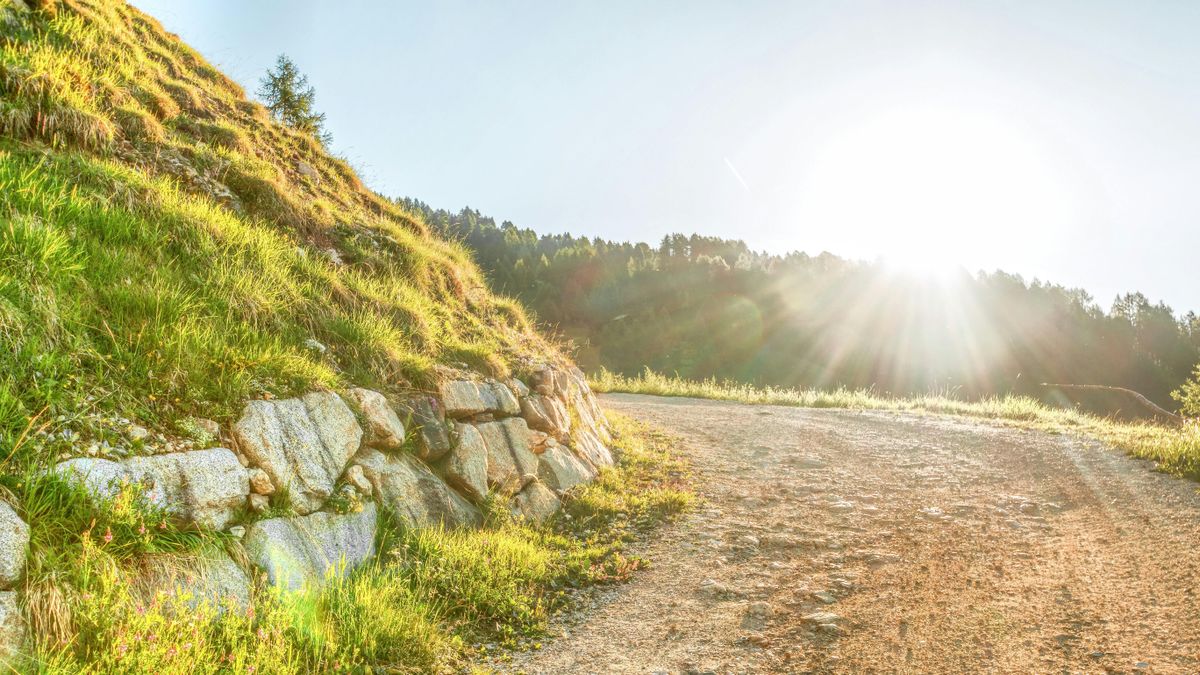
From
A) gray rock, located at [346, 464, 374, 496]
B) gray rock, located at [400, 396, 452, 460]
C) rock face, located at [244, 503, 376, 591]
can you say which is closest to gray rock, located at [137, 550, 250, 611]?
rock face, located at [244, 503, 376, 591]

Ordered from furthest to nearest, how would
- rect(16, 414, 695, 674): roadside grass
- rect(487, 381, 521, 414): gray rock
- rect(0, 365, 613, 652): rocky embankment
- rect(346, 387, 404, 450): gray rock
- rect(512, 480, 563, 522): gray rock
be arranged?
rect(487, 381, 521, 414): gray rock, rect(512, 480, 563, 522): gray rock, rect(346, 387, 404, 450): gray rock, rect(0, 365, 613, 652): rocky embankment, rect(16, 414, 695, 674): roadside grass

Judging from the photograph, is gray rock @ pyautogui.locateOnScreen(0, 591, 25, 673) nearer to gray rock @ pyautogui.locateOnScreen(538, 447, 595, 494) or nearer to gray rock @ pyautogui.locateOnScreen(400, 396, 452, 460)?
gray rock @ pyautogui.locateOnScreen(400, 396, 452, 460)

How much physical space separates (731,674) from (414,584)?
259cm

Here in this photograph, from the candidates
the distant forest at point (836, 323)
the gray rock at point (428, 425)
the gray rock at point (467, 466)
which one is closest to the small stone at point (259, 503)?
the gray rock at point (428, 425)

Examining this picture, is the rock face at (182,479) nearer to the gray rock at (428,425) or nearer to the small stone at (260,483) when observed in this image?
the small stone at (260,483)

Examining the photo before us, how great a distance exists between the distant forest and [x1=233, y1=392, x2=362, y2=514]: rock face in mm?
55817

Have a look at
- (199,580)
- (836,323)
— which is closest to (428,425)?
(199,580)

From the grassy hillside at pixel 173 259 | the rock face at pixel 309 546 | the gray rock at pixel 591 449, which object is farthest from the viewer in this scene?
the gray rock at pixel 591 449

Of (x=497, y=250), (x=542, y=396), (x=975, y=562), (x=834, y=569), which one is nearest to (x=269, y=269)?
(x=542, y=396)

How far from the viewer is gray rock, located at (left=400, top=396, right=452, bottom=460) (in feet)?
20.9

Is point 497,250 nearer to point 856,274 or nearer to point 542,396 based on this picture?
point 856,274

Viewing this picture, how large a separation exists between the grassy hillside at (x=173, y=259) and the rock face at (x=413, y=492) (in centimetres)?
92

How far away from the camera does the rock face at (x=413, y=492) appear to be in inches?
221

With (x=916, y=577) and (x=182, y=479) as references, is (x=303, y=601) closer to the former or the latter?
(x=182, y=479)
